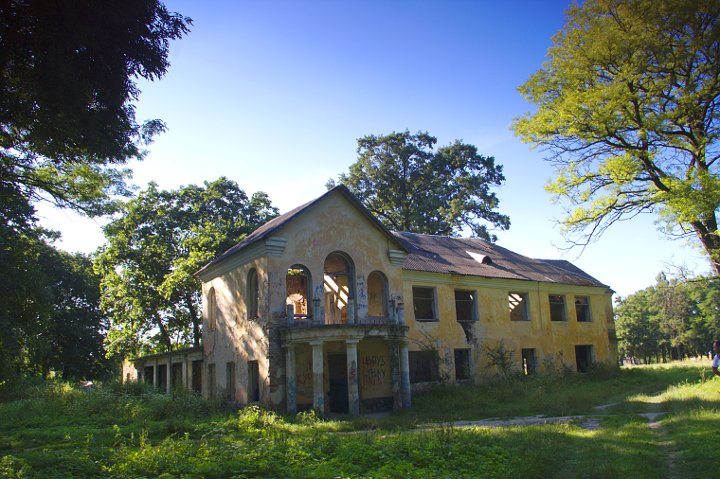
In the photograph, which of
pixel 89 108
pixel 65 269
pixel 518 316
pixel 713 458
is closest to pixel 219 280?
pixel 89 108

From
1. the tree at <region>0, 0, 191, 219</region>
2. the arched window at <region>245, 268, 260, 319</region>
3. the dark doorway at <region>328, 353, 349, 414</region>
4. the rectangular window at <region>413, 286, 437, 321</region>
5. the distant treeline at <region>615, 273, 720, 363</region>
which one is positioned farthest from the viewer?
the distant treeline at <region>615, 273, 720, 363</region>

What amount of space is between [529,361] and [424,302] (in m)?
6.95

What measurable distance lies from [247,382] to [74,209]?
8.45 metres

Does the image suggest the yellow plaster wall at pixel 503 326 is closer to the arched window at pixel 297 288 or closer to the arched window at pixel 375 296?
the arched window at pixel 375 296

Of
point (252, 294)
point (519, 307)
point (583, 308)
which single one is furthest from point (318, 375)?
point (583, 308)

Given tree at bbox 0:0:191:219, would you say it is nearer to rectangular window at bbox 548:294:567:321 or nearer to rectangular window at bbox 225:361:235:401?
rectangular window at bbox 225:361:235:401

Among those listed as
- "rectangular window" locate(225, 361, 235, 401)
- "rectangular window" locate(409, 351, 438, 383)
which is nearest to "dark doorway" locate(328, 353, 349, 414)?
"rectangular window" locate(409, 351, 438, 383)

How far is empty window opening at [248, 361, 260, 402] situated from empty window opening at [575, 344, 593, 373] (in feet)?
62.8

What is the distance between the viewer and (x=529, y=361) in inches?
1090

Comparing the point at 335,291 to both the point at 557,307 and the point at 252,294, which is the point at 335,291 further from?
the point at 557,307

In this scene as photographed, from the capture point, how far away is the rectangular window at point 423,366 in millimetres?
23219

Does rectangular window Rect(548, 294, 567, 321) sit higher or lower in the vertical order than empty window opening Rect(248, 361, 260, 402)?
higher

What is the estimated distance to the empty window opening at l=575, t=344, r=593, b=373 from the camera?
30361 mm

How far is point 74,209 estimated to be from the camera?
688 inches
